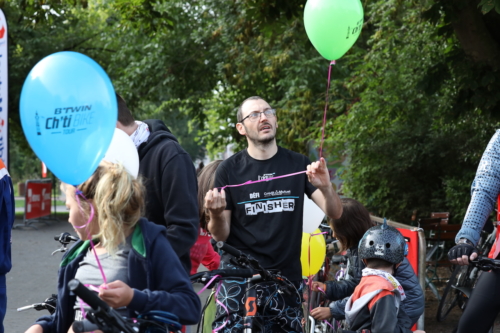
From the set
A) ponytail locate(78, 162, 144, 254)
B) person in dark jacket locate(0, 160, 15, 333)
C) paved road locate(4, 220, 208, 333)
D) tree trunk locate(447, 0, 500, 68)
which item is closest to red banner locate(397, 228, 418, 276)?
person in dark jacket locate(0, 160, 15, 333)

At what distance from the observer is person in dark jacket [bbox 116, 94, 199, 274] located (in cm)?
320

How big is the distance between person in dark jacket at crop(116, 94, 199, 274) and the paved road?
4.59 meters

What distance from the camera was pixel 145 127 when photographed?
352cm

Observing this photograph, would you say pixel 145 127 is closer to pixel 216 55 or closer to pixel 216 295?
pixel 216 295

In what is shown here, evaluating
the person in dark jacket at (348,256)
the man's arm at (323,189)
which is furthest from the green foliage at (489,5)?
the man's arm at (323,189)

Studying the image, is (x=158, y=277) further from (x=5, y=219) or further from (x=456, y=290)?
(x=456, y=290)

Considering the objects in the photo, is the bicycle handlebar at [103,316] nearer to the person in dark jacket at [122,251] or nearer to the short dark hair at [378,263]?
the person in dark jacket at [122,251]

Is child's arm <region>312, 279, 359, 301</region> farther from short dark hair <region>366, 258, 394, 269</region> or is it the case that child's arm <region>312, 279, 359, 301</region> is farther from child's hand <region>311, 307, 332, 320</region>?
short dark hair <region>366, 258, 394, 269</region>

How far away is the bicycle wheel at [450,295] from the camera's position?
8149mm

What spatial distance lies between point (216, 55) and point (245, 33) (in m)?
5.85

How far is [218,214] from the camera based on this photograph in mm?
3947

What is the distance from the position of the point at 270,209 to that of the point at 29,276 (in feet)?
26.8

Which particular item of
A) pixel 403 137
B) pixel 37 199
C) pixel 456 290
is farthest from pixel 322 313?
pixel 37 199

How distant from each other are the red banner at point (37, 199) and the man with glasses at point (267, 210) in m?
17.2
